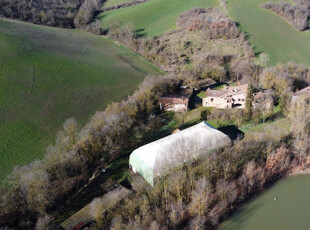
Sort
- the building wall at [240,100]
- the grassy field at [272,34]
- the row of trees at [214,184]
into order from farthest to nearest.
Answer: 1. the grassy field at [272,34]
2. the building wall at [240,100]
3. the row of trees at [214,184]

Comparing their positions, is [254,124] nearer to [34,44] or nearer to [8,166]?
Result: [8,166]

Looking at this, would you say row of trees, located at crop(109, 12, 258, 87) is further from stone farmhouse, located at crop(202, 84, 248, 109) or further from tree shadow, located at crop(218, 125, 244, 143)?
tree shadow, located at crop(218, 125, 244, 143)

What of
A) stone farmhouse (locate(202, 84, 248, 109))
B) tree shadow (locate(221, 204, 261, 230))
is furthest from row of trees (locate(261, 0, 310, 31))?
tree shadow (locate(221, 204, 261, 230))

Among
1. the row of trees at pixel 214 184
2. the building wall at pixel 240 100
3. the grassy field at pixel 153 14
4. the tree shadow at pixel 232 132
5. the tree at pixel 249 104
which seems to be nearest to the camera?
the row of trees at pixel 214 184

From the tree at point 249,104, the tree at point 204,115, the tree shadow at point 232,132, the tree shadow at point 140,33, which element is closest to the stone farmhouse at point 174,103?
the tree at point 204,115

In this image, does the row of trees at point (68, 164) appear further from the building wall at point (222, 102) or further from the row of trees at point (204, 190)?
the building wall at point (222, 102)

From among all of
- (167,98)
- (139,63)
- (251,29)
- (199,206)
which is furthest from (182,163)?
(251,29)
